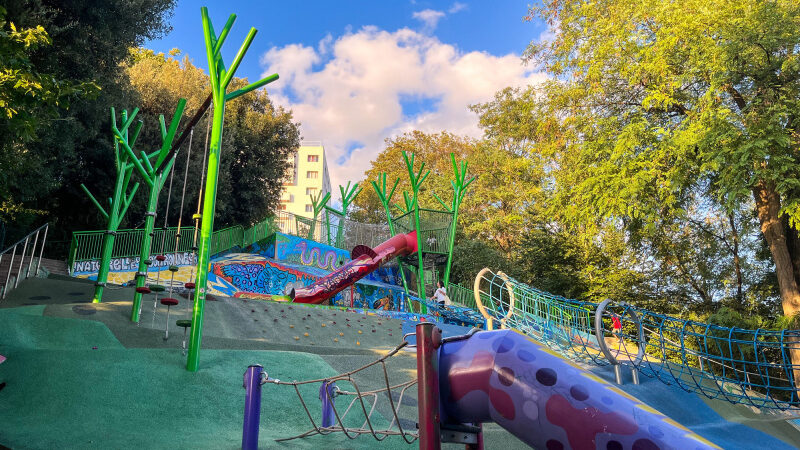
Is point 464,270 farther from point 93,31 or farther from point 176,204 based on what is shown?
point 93,31

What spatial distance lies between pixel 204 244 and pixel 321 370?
260cm

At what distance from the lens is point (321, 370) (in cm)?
763

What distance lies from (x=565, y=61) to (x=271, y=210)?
16.8 m

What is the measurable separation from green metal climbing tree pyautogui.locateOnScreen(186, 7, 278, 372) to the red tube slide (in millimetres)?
8145

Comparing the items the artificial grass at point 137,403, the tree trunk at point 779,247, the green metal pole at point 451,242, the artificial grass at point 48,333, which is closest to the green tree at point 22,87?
the artificial grass at point 48,333

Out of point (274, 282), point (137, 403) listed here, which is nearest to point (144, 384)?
point (137, 403)

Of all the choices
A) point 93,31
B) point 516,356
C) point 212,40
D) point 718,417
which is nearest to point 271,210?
point 93,31

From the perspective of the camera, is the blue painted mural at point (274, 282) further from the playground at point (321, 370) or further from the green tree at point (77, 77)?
the green tree at point (77, 77)

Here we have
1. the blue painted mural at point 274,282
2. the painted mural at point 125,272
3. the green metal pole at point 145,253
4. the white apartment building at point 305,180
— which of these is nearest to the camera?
the green metal pole at point 145,253

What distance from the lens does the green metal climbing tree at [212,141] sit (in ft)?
23.3

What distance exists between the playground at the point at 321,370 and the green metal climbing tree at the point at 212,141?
1.1 inches

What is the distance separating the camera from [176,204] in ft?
69.6

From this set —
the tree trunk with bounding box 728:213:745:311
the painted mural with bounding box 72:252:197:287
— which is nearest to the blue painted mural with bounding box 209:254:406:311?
the painted mural with bounding box 72:252:197:287

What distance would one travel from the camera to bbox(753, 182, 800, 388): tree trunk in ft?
40.2
